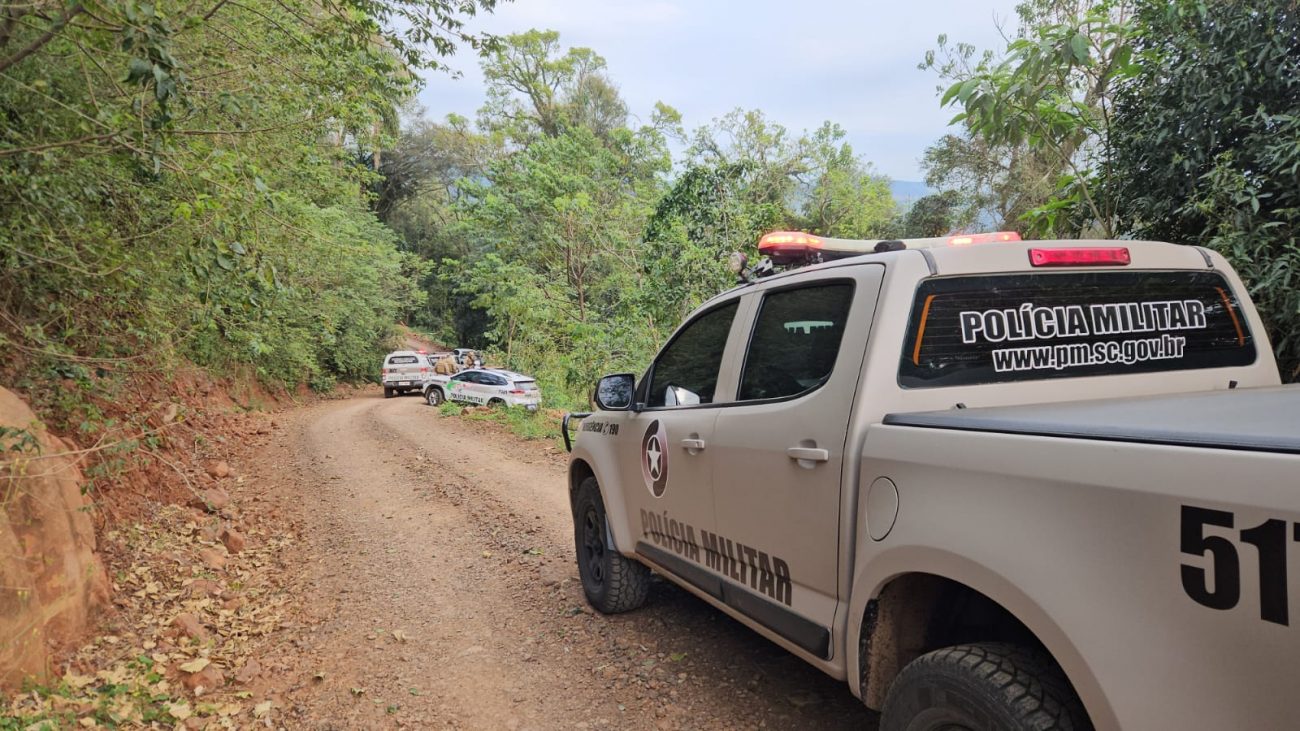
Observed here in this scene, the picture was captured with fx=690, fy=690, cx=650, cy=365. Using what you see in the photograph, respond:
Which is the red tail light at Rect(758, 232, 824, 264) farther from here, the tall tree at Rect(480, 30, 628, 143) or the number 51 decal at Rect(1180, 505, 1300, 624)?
the tall tree at Rect(480, 30, 628, 143)

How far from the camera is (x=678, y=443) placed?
128 inches

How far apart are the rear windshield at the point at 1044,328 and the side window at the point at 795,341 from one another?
0.29 m

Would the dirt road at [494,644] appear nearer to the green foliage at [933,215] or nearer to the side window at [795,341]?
the side window at [795,341]

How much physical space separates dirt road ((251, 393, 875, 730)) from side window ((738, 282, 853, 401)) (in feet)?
5.03

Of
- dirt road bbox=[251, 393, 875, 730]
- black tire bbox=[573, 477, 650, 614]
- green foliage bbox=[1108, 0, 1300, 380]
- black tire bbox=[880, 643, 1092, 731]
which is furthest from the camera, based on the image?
black tire bbox=[573, 477, 650, 614]

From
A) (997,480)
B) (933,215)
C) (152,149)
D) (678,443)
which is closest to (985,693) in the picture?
(997,480)

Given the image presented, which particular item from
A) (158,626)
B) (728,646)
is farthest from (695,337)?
(158,626)

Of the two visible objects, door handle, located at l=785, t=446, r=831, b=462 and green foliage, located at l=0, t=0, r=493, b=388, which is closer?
door handle, located at l=785, t=446, r=831, b=462

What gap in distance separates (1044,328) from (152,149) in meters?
4.23

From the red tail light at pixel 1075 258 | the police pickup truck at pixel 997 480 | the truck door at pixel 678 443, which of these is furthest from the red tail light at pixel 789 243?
the red tail light at pixel 1075 258

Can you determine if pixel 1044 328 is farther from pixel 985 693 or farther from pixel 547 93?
pixel 547 93

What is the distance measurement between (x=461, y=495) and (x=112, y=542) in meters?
3.47

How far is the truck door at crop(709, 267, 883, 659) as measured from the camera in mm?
2277

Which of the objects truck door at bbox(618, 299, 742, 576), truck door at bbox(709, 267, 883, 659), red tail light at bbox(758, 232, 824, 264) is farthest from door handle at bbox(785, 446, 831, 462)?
red tail light at bbox(758, 232, 824, 264)
